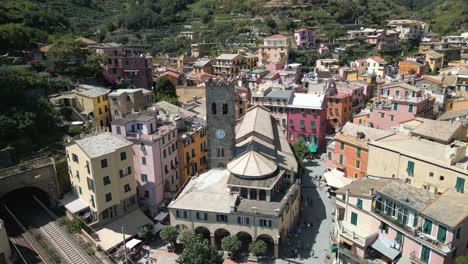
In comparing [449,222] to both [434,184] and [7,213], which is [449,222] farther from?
[7,213]

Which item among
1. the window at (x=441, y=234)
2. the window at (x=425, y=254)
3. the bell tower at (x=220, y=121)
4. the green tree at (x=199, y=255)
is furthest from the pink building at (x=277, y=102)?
the window at (x=441, y=234)

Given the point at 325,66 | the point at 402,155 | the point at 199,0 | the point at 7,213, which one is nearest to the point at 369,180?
the point at 402,155

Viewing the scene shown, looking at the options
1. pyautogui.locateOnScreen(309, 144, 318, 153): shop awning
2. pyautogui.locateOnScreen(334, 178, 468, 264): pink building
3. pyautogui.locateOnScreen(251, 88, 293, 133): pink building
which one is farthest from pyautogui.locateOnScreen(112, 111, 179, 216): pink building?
pyautogui.locateOnScreen(309, 144, 318, 153): shop awning

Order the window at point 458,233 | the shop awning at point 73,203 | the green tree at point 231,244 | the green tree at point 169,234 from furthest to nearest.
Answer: the shop awning at point 73,203, the green tree at point 169,234, the green tree at point 231,244, the window at point 458,233

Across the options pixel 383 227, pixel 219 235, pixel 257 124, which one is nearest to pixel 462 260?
pixel 383 227

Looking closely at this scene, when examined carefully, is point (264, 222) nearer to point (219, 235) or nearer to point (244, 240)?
point (244, 240)

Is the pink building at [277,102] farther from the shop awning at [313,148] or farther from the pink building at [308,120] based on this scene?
the shop awning at [313,148]

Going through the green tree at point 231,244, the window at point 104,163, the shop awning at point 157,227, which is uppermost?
the window at point 104,163

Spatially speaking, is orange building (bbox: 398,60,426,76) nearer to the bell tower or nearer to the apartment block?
the bell tower
